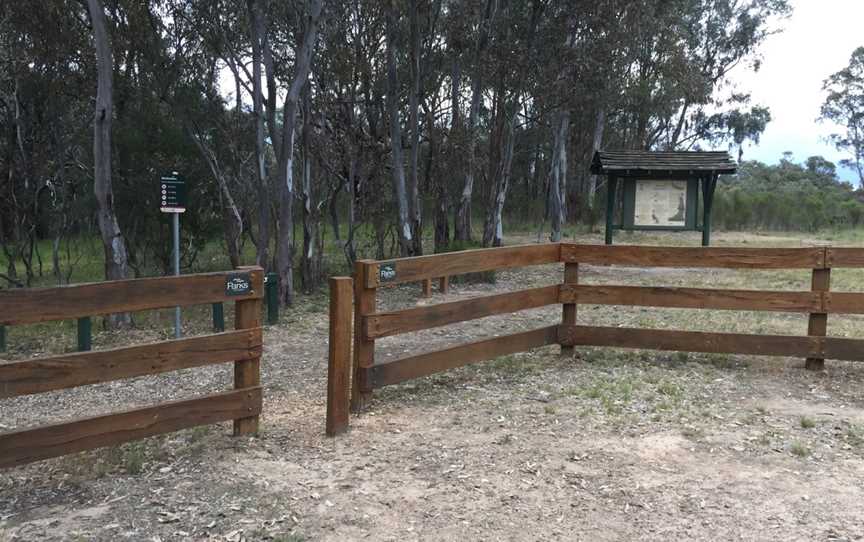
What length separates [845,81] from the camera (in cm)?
4438

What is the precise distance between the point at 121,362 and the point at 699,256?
16.1ft

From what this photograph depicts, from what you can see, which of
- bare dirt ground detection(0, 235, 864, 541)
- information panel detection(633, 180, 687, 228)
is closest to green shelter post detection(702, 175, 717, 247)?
information panel detection(633, 180, 687, 228)

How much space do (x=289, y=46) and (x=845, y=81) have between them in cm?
4055

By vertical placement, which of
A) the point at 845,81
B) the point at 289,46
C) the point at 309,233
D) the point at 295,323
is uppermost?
the point at 845,81

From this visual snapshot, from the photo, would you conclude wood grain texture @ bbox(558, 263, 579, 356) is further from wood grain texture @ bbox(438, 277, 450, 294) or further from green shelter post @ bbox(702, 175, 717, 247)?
green shelter post @ bbox(702, 175, 717, 247)

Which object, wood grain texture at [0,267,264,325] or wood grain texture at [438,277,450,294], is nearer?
wood grain texture at [0,267,264,325]

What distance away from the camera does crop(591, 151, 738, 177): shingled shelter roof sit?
47.8ft

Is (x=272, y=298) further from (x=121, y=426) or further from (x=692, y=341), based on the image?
(x=121, y=426)

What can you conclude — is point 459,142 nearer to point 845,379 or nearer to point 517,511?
point 845,379

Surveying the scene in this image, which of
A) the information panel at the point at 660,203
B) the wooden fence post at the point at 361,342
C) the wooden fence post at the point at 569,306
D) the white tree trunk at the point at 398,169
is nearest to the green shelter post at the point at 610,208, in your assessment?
the information panel at the point at 660,203

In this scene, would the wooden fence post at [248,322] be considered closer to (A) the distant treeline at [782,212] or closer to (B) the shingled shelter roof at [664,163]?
(B) the shingled shelter roof at [664,163]

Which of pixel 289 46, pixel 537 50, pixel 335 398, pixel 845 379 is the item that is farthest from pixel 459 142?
pixel 335 398

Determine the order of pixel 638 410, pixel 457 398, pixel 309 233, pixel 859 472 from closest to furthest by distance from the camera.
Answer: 1. pixel 859 472
2. pixel 638 410
3. pixel 457 398
4. pixel 309 233

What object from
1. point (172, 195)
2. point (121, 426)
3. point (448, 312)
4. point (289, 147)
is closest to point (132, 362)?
point (121, 426)
